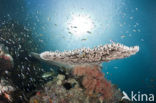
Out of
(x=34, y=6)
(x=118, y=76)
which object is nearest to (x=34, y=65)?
(x=34, y=6)

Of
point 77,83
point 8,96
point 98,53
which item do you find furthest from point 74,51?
point 8,96

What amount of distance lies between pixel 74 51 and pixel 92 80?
6.82ft

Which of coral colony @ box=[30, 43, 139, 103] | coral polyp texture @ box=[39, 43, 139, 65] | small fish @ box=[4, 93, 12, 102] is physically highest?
coral polyp texture @ box=[39, 43, 139, 65]

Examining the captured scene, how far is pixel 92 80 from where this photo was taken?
634 cm

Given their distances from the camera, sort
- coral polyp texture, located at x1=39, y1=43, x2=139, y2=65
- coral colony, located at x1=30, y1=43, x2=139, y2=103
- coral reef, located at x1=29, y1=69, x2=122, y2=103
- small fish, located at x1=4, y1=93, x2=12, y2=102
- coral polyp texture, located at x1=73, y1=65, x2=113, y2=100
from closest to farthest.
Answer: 1. coral polyp texture, located at x1=39, y1=43, x2=139, y2=65
2. coral colony, located at x1=30, y1=43, x2=139, y2=103
3. coral reef, located at x1=29, y1=69, x2=122, y2=103
4. small fish, located at x1=4, y1=93, x2=12, y2=102
5. coral polyp texture, located at x1=73, y1=65, x2=113, y2=100

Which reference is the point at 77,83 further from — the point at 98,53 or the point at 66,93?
the point at 98,53

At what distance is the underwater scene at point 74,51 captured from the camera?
5.82 m

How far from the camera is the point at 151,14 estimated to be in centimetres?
2802

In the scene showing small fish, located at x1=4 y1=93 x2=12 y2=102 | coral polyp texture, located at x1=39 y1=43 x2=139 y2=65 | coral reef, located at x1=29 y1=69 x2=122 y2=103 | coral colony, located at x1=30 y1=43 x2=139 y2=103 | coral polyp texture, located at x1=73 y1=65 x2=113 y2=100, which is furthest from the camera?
coral polyp texture, located at x1=73 y1=65 x2=113 y2=100

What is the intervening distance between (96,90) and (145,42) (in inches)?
1341

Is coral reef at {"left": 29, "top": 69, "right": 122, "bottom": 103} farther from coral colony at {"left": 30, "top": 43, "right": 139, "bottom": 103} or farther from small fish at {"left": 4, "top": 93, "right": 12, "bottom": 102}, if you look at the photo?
small fish at {"left": 4, "top": 93, "right": 12, "bottom": 102}

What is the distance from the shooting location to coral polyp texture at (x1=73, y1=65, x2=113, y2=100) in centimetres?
631

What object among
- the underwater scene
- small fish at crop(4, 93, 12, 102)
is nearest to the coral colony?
the underwater scene

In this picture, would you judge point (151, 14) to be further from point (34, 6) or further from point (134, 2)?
point (34, 6)
